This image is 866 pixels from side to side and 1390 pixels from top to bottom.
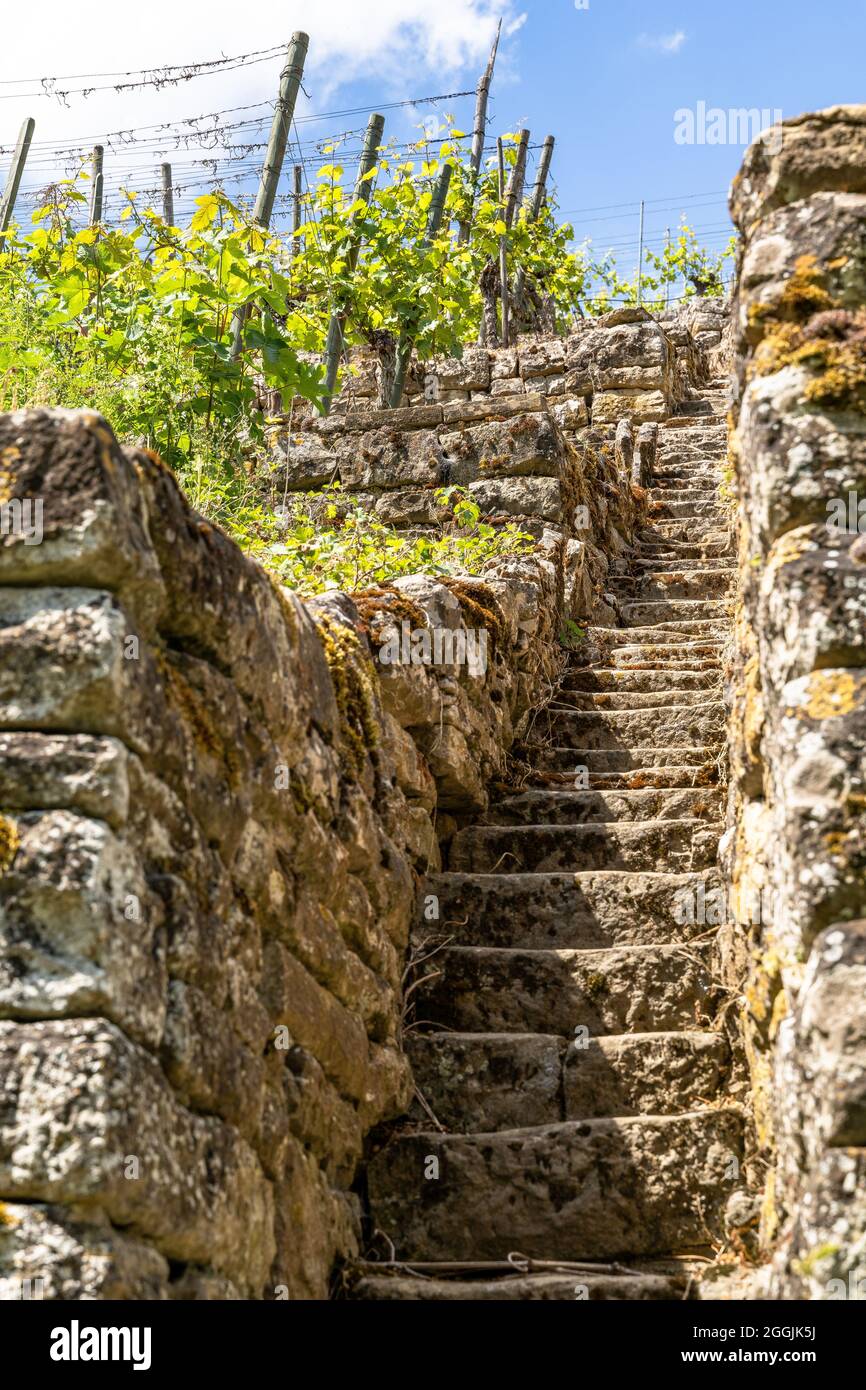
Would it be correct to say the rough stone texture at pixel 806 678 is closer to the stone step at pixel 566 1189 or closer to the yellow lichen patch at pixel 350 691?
the stone step at pixel 566 1189

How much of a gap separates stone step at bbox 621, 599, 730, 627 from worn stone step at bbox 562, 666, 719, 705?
116 centimetres

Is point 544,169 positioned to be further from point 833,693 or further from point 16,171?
point 833,693

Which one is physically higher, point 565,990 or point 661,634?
point 661,634

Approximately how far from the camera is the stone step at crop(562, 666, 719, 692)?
21.8ft

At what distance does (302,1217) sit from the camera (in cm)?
307

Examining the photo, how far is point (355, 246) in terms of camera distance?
9.96 m

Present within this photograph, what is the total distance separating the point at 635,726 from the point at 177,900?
161 inches

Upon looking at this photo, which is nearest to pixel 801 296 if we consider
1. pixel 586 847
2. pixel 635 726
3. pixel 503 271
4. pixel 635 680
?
pixel 586 847

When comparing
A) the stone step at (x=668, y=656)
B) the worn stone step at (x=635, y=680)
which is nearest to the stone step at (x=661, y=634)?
the stone step at (x=668, y=656)

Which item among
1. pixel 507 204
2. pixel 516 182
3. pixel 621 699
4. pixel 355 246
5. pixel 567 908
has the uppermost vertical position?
pixel 516 182

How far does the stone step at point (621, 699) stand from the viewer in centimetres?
643
